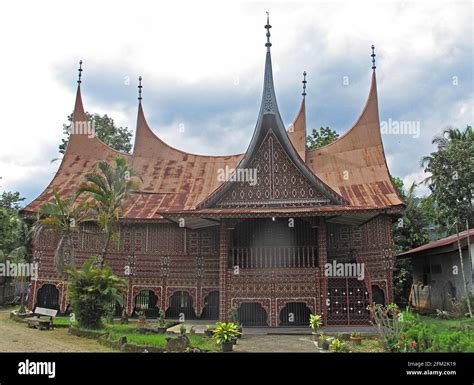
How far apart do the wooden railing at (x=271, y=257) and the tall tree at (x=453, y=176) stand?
685cm

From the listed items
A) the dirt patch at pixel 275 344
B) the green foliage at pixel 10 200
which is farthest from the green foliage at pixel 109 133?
the dirt patch at pixel 275 344

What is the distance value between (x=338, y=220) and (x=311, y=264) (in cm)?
195

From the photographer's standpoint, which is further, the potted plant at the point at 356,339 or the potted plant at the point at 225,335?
the potted plant at the point at 356,339

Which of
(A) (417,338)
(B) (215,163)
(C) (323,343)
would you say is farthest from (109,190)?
(A) (417,338)

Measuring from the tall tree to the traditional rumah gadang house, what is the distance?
207cm

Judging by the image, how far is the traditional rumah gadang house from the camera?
1427cm

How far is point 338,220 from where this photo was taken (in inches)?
625

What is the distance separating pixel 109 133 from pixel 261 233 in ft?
67.0

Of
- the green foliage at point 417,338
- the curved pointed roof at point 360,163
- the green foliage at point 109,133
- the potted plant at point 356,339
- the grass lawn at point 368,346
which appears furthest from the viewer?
the green foliage at point 109,133

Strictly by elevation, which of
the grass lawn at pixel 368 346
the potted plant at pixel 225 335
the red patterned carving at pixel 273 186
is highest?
the red patterned carving at pixel 273 186

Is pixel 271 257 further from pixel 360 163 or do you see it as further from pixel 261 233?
pixel 360 163

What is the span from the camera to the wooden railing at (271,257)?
14.9 metres

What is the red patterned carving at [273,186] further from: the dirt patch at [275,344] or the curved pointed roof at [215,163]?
the dirt patch at [275,344]

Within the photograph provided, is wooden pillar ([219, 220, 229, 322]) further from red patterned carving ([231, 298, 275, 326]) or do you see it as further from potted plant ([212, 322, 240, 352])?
potted plant ([212, 322, 240, 352])
